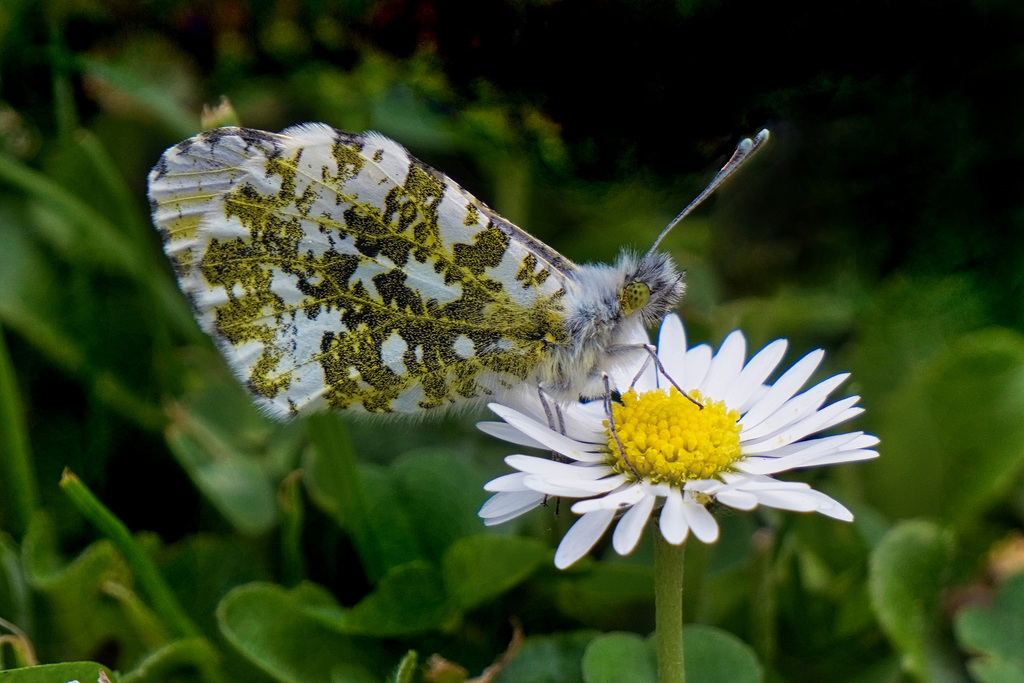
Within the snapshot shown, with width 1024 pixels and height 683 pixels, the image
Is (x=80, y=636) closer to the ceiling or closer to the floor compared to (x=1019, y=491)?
closer to the floor

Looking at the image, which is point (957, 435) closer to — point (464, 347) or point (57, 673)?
point (464, 347)

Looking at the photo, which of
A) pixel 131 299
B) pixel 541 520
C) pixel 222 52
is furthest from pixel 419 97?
pixel 541 520

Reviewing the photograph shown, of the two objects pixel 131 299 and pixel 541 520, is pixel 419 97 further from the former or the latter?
pixel 541 520

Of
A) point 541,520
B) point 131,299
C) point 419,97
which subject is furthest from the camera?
point 419,97

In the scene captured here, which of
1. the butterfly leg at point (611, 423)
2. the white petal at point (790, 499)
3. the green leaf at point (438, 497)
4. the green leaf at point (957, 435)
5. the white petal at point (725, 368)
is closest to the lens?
the white petal at point (790, 499)

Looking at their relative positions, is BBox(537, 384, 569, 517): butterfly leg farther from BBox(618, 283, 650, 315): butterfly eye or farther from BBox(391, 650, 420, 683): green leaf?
BBox(391, 650, 420, 683): green leaf

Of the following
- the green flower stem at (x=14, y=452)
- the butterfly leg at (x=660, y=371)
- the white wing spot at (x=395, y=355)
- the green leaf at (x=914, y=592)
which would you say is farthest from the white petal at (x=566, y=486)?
the green flower stem at (x=14, y=452)

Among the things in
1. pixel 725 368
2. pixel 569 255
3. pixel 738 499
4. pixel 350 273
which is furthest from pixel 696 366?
pixel 569 255

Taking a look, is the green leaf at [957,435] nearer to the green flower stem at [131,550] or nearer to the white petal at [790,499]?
the white petal at [790,499]
